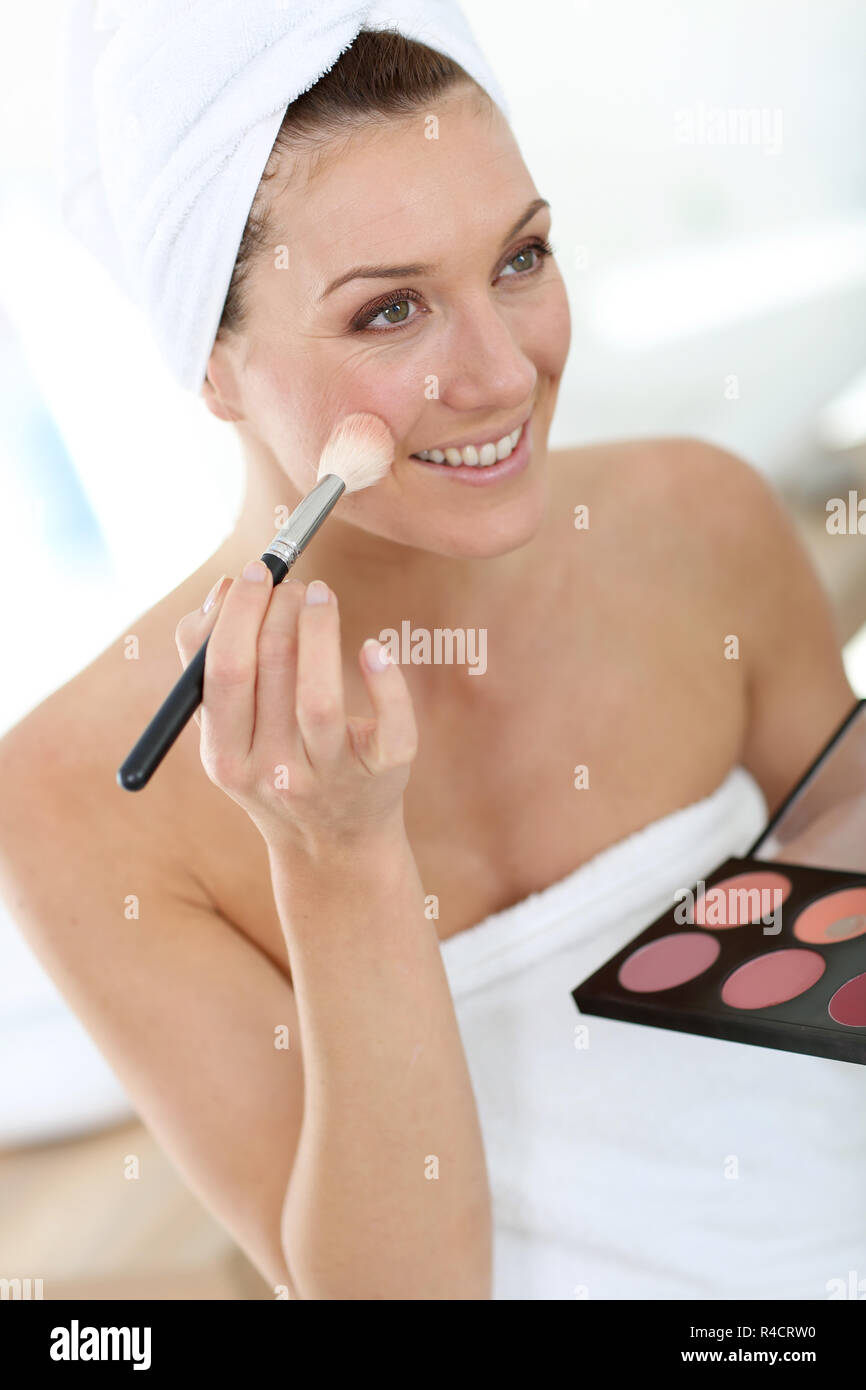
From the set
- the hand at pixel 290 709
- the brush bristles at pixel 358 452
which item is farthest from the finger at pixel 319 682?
the brush bristles at pixel 358 452

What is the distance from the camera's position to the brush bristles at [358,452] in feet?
2.03

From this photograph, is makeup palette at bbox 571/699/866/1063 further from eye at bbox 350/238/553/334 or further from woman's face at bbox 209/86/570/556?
eye at bbox 350/238/553/334

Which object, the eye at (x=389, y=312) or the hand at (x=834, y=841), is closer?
the eye at (x=389, y=312)

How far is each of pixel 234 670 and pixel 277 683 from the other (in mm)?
19

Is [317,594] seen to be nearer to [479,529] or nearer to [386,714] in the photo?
[386,714]

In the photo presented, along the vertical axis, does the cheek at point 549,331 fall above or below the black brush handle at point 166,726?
above

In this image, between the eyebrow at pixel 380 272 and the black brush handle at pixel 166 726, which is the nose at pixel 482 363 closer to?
the eyebrow at pixel 380 272

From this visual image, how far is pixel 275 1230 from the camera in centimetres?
72

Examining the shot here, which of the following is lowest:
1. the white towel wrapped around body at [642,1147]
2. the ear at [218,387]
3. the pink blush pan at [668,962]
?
the white towel wrapped around body at [642,1147]

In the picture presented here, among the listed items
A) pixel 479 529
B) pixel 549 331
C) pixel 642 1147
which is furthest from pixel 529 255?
pixel 642 1147

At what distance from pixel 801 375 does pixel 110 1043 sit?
→ 54.9 inches

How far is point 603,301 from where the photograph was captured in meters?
1.53
